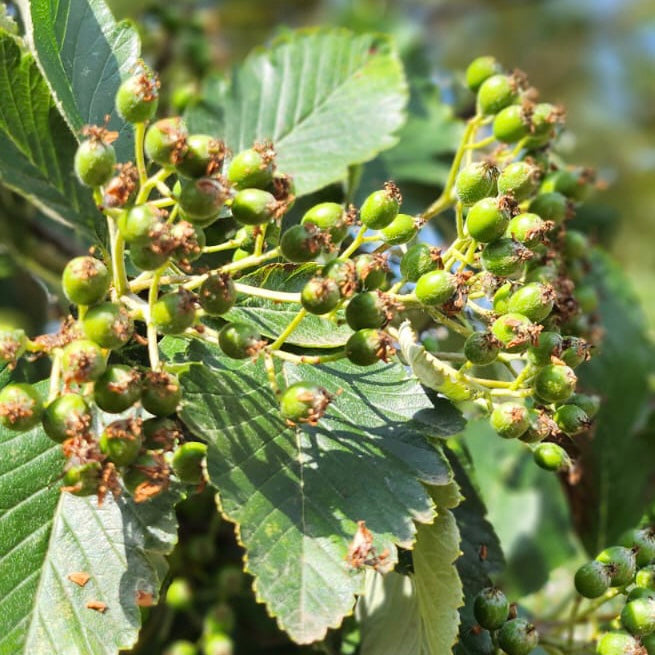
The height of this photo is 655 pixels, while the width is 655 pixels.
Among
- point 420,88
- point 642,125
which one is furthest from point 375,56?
point 642,125

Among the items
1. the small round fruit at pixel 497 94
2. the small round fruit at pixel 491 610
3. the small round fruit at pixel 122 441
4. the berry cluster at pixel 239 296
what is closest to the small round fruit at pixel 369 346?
the berry cluster at pixel 239 296

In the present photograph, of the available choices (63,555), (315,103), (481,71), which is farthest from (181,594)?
(481,71)

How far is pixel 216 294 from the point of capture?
125cm

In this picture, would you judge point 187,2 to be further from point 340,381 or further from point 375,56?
point 340,381

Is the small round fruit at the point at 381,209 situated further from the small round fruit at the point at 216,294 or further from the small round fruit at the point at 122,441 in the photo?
the small round fruit at the point at 122,441

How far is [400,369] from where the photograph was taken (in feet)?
4.93

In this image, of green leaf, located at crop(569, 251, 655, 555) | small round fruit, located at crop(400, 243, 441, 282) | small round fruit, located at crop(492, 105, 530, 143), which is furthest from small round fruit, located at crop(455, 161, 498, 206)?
green leaf, located at crop(569, 251, 655, 555)

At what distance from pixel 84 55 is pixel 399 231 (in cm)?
73

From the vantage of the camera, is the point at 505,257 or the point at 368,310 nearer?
the point at 368,310

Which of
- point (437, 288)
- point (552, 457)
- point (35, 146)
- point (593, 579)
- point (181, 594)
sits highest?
point (35, 146)

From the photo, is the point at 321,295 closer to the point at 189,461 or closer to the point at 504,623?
the point at 189,461

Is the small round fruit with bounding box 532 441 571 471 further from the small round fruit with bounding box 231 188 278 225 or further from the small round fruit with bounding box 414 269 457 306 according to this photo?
the small round fruit with bounding box 231 188 278 225

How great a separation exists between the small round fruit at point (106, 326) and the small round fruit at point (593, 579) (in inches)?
38.1

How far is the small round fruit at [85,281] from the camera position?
123 centimetres
